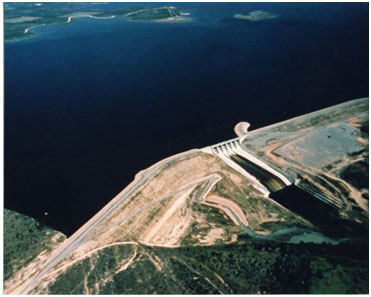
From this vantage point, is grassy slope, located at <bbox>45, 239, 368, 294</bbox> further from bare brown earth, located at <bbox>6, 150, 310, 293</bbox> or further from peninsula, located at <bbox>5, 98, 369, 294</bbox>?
bare brown earth, located at <bbox>6, 150, 310, 293</bbox>

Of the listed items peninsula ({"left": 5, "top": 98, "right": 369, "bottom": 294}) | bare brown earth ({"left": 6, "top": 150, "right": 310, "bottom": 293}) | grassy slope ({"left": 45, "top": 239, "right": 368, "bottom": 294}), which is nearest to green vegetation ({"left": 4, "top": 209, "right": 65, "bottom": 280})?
peninsula ({"left": 5, "top": 98, "right": 369, "bottom": 294})

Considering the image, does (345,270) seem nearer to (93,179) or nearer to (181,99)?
(93,179)

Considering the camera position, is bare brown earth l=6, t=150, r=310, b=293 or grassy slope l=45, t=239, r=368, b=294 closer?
grassy slope l=45, t=239, r=368, b=294

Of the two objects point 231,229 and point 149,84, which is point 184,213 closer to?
point 231,229

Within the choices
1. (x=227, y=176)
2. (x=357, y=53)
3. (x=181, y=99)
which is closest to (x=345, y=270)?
(x=227, y=176)

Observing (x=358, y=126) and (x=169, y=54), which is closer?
(x=358, y=126)

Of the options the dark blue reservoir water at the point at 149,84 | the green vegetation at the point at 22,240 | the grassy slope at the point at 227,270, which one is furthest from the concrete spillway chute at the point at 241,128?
the green vegetation at the point at 22,240
